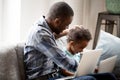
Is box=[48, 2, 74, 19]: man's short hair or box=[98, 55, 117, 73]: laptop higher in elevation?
box=[48, 2, 74, 19]: man's short hair

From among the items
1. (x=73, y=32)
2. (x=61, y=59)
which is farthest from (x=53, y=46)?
(x=73, y=32)

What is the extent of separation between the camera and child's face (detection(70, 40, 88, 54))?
5.84 feet

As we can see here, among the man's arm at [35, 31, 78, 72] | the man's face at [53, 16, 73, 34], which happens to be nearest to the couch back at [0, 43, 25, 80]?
the man's arm at [35, 31, 78, 72]

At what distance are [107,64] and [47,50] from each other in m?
0.50

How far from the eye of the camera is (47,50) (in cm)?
152

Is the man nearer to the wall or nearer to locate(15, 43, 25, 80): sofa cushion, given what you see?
locate(15, 43, 25, 80): sofa cushion

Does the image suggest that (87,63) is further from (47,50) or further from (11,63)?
(11,63)

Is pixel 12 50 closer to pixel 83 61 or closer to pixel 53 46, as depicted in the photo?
pixel 53 46

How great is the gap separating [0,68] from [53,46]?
13.9 inches

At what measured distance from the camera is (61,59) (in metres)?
1.52

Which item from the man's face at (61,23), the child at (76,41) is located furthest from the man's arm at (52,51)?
the child at (76,41)

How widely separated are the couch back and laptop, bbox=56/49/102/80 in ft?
1.00

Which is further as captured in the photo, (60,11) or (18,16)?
(18,16)

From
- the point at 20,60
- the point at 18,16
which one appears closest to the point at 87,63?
the point at 20,60
